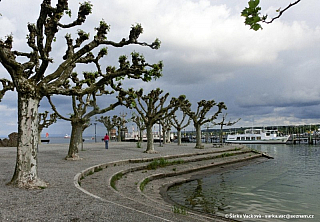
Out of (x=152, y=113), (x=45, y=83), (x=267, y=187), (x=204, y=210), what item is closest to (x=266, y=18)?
(x=204, y=210)

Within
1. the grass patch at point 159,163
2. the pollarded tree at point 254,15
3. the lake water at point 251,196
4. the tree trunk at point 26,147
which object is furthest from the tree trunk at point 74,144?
the pollarded tree at point 254,15

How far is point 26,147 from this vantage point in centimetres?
1025

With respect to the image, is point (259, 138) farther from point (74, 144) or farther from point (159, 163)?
point (74, 144)

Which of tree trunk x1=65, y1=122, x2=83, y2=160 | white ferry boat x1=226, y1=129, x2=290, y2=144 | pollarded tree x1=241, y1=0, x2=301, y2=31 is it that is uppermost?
pollarded tree x1=241, y1=0, x2=301, y2=31

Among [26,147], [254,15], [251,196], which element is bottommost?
[251,196]

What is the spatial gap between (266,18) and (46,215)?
21.7ft

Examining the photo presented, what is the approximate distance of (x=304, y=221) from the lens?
9.78m

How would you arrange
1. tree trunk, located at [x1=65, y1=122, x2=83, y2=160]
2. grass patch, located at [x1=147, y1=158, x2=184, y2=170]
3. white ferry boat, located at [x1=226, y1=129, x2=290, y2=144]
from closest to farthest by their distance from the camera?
1. grass patch, located at [x1=147, y1=158, x2=184, y2=170]
2. tree trunk, located at [x1=65, y1=122, x2=83, y2=160]
3. white ferry boat, located at [x1=226, y1=129, x2=290, y2=144]

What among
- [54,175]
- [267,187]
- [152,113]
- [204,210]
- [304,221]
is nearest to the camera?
[304,221]

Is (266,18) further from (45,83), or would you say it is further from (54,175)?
(54,175)

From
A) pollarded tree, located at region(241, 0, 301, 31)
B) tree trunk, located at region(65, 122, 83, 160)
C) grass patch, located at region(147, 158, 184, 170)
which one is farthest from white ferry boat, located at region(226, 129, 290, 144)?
pollarded tree, located at region(241, 0, 301, 31)

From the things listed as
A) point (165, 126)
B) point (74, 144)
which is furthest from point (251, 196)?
point (165, 126)

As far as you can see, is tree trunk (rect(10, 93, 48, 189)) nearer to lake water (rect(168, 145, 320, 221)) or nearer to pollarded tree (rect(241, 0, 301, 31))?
lake water (rect(168, 145, 320, 221))

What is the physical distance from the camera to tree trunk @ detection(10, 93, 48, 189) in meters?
10.2
